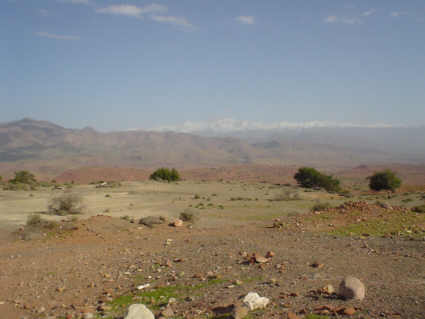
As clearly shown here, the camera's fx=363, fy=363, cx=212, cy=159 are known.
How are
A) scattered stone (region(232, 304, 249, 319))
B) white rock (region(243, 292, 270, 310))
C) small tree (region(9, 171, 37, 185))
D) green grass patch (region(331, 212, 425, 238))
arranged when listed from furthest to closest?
small tree (region(9, 171, 37, 185)) < green grass patch (region(331, 212, 425, 238)) < white rock (region(243, 292, 270, 310)) < scattered stone (region(232, 304, 249, 319))

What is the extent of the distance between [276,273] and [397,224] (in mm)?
10333

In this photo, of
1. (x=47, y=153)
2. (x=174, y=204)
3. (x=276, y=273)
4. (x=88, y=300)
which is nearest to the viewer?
(x=88, y=300)

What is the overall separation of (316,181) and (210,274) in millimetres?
45184

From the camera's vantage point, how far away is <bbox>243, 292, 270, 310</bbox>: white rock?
7.38m

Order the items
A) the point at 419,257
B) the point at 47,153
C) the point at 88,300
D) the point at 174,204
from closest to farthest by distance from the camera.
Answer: the point at 88,300, the point at 419,257, the point at 174,204, the point at 47,153

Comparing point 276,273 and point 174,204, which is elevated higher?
point 276,273

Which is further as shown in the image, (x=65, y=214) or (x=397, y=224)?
(x=65, y=214)

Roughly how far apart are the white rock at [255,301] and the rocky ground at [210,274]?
15 cm

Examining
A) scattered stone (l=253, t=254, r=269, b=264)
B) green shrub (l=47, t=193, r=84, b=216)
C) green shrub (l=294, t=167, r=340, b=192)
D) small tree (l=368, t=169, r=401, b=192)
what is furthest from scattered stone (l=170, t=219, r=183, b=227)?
small tree (l=368, t=169, r=401, b=192)

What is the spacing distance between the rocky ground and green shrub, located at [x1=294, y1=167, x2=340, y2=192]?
120 feet

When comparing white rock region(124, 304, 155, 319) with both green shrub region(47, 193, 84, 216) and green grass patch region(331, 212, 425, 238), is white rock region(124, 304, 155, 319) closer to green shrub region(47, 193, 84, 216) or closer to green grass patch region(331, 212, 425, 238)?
green grass patch region(331, 212, 425, 238)

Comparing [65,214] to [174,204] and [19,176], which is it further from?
[19,176]

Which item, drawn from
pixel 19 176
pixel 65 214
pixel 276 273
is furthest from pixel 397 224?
pixel 19 176

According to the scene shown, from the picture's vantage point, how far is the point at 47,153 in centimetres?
19612
